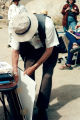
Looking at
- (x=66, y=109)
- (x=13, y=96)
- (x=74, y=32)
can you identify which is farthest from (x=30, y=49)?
A: (x=74, y=32)

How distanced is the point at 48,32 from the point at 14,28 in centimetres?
45

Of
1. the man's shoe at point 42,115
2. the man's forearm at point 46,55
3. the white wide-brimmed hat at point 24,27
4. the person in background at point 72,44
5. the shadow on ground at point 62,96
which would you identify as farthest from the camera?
the person in background at point 72,44

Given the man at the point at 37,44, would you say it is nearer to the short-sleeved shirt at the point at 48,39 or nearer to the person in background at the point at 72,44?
the short-sleeved shirt at the point at 48,39

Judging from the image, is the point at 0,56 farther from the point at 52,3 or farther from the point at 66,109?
the point at 52,3

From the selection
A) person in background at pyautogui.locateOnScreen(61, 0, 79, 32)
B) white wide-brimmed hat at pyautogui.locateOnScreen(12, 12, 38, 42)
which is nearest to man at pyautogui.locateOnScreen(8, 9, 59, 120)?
white wide-brimmed hat at pyautogui.locateOnScreen(12, 12, 38, 42)

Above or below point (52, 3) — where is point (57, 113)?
above

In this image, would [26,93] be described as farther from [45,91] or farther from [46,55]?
[46,55]

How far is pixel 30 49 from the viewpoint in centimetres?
420

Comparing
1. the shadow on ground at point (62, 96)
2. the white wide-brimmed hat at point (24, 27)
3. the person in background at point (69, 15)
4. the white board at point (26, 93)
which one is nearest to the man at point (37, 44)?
the white wide-brimmed hat at point (24, 27)

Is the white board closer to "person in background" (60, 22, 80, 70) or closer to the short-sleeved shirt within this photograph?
the short-sleeved shirt

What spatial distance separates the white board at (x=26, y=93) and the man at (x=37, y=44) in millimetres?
143

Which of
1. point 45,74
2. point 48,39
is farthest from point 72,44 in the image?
point 48,39

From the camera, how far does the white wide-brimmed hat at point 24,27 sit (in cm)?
351

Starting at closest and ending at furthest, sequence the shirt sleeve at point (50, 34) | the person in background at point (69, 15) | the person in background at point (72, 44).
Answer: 1. the shirt sleeve at point (50, 34)
2. the person in background at point (72, 44)
3. the person in background at point (69, 15)
